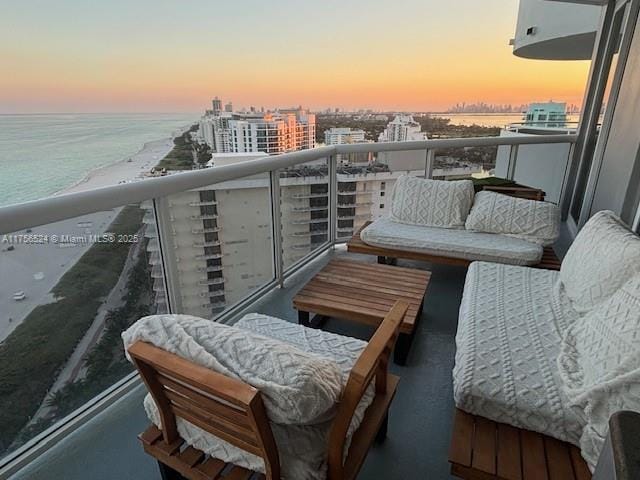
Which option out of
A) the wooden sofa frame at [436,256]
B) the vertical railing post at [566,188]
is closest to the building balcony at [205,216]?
the wooden sofa frame at [436,256]

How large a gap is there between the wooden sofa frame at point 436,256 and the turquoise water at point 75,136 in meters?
5.46

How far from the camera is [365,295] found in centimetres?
233

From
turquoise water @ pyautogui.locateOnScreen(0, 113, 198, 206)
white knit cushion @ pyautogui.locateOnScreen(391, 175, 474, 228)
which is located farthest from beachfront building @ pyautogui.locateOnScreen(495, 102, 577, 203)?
turquoise water @ pyautogui.locateOnScreen(0, 113, 198, 206)

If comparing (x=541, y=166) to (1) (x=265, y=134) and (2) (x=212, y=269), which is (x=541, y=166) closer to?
(1) (x=265, y=134)

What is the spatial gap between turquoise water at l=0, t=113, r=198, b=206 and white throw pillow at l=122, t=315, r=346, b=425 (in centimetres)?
673

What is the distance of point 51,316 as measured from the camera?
1553mm

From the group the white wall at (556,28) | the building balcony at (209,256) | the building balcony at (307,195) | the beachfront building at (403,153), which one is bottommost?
the building balcony at (209,256)

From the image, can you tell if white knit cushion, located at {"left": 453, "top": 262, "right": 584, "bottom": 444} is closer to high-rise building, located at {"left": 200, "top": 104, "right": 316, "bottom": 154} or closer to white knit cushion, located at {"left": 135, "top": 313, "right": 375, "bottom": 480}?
white knit cushion, located at {"left": 135, "top": 313, "right": 375, "bottom": 480}

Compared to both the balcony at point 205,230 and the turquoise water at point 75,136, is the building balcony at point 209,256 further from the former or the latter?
the turquoise water at point 75,136

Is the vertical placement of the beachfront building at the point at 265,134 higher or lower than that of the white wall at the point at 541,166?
higher

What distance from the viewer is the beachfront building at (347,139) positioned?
371 centimetres

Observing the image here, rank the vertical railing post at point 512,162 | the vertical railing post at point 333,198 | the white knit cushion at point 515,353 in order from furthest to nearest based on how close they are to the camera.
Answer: the vertical railing post at point 512,162 < the vertical railing post at point 333,198 < the white knit cushion at point 515,353

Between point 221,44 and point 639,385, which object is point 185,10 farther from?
point 639,385

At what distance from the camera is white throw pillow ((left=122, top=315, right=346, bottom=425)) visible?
33.5 inches
